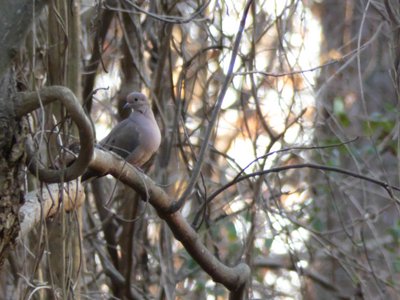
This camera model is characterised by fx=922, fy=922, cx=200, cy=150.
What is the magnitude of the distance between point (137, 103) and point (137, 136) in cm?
34

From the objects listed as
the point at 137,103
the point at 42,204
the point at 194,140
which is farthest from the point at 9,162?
the point at 194,140

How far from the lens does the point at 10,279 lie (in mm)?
5270

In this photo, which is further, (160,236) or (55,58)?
(160,236)

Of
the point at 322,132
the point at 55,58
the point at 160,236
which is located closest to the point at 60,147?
the point at 55,58

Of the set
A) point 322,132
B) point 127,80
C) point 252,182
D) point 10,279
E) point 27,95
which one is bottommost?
point 27,95

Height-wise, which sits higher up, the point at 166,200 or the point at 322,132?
the point at 322,132

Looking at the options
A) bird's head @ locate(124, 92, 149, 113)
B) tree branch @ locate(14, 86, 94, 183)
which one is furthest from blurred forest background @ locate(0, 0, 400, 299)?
tree branch @ locate(14, 86, 94, 183)

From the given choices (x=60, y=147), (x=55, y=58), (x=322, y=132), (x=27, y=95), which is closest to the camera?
(x=27, y=95)

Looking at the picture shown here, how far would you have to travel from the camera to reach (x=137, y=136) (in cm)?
458

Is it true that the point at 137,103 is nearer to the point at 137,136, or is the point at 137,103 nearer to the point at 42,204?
the point at 137,136

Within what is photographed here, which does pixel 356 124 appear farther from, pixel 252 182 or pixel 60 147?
pixel 60 147

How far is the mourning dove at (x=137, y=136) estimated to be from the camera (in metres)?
4.55

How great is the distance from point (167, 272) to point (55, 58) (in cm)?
191

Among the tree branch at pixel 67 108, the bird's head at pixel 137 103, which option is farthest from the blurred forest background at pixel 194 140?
the tree branch at pixel 67 108
